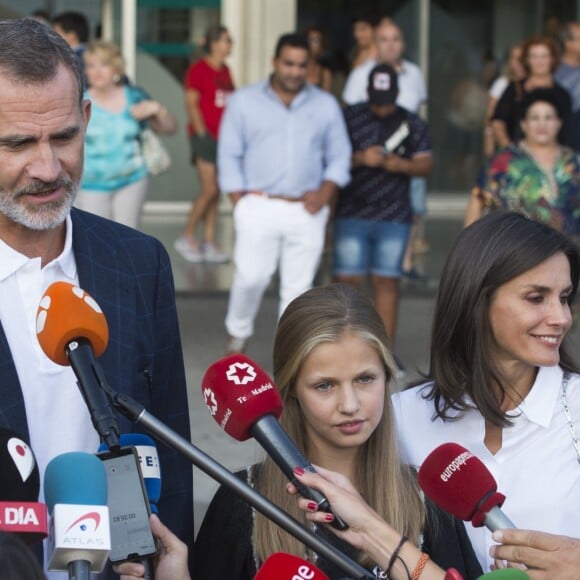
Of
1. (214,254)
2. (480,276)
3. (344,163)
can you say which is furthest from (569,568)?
(214,254)

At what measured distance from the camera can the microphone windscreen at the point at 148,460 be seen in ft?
8.69

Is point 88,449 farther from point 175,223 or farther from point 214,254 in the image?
point 175,223

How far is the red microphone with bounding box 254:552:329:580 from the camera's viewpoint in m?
2.30

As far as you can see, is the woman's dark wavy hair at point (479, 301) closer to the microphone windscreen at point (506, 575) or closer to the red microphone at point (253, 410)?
the red microphone at point (253, 410)

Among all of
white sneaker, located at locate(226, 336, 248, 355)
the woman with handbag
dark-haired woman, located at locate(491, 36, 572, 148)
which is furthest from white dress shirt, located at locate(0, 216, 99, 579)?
dark-haired woman, located at locate(491, 36, 572, 148)

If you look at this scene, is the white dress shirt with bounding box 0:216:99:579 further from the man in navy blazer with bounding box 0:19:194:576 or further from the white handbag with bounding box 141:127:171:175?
the white handbag with bounding box 141:127:171:175

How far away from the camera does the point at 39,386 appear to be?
288cm

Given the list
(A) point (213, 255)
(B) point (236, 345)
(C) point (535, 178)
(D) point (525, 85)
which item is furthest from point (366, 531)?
(A) point (213, 255)

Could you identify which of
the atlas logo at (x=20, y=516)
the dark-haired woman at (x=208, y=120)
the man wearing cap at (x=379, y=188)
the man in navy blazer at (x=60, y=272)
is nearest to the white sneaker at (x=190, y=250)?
the dark-haired woman at (x=208, y=120)

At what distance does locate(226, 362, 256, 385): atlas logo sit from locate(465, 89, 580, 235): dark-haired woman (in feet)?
16.3

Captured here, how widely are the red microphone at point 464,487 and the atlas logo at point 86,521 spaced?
72 centimetres

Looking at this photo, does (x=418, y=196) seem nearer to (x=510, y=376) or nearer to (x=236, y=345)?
(x=236, y=345)

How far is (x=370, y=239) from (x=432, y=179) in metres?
9.89

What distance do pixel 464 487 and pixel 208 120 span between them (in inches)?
434
